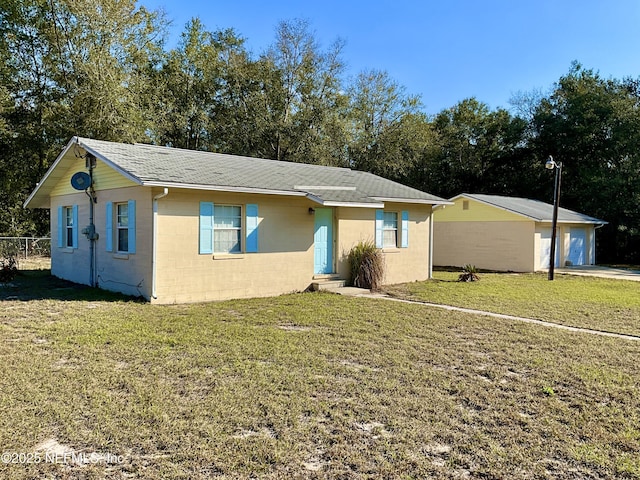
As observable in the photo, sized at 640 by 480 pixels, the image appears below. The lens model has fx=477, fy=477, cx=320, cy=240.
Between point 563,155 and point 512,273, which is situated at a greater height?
point 563,155

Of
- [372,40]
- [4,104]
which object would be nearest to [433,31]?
[372,40]

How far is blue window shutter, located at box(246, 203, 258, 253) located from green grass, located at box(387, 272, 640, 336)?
3855 millimetres

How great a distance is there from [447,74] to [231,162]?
18.4 metres

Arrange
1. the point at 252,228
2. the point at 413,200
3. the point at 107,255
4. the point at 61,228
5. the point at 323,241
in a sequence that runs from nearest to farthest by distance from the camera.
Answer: the point at 252,228 < the point at 107,255 < the point at 323,241 < the point at 61,228 < the point at 413,200

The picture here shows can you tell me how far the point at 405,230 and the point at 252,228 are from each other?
219 inches

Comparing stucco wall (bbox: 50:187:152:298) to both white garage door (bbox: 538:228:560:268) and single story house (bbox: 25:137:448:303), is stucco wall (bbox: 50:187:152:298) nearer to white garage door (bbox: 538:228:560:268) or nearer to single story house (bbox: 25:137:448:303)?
single story house (bbox: 25:137:448:303)

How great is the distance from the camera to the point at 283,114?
2742 cm

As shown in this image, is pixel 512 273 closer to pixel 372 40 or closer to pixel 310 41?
pixel 372 40

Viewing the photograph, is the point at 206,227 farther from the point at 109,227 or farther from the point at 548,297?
the point at 548,297

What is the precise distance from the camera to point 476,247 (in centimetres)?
2056

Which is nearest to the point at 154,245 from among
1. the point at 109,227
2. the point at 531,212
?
the point at 109,227

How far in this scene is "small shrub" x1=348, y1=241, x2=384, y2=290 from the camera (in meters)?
12.9

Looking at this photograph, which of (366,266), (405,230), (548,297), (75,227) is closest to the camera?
(548,297)

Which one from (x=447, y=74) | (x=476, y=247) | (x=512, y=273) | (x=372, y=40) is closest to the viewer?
(x=512, y=273)
